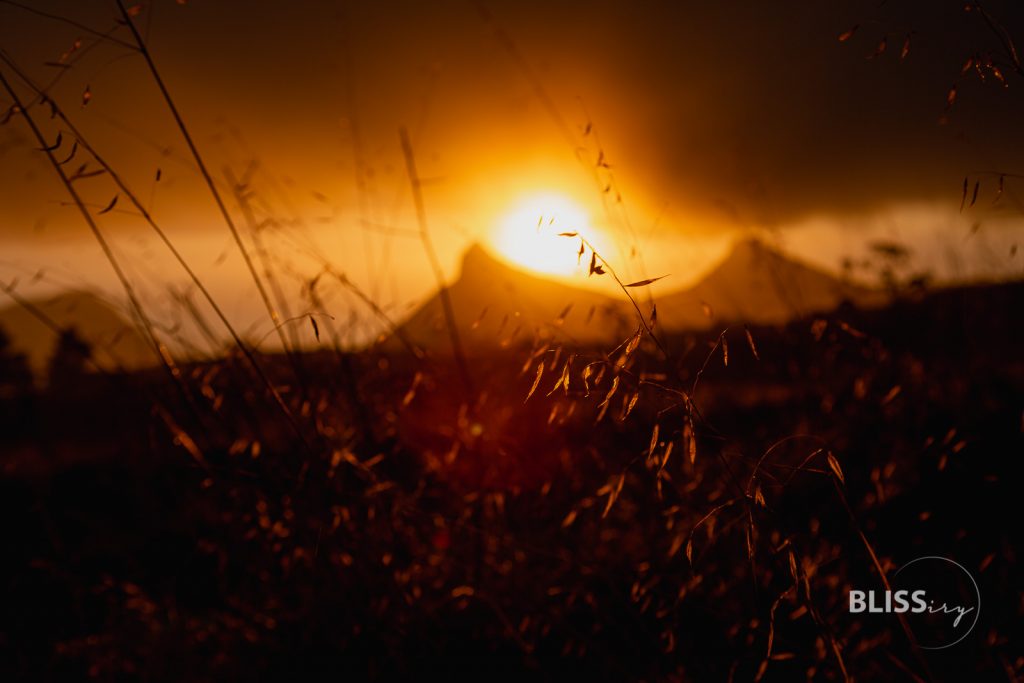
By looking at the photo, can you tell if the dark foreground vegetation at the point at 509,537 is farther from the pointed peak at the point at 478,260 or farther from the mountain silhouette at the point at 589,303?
the pointed peak at the point at 478,260

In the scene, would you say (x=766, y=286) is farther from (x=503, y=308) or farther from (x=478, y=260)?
(x=503, y=308)

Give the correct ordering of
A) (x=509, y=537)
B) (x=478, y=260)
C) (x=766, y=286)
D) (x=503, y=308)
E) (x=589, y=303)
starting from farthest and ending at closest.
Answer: (x=766, y=286) < (x=478, y=260) < (x=509, y=537) < (x=589, y=303) < (x=503, y=308)

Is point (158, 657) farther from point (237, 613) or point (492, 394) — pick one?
point (492, 394)

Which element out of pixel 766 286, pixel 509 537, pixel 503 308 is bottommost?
pixel 509 537

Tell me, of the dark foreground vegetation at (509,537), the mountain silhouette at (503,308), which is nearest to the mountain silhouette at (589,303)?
the mountain silhouette at (503,308)

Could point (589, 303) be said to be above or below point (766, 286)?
below

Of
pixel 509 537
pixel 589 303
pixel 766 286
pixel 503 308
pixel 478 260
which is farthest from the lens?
pixel 766 286

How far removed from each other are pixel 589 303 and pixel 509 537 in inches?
34.4

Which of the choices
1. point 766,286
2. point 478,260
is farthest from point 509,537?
point 766,286

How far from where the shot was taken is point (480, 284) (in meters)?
2.24

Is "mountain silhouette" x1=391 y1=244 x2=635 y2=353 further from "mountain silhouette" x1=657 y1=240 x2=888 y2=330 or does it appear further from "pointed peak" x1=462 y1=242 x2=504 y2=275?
"mountain silhouette" x1=657 y1=240 x2=888 y2=330

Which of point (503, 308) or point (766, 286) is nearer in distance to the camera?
point (503, 308)

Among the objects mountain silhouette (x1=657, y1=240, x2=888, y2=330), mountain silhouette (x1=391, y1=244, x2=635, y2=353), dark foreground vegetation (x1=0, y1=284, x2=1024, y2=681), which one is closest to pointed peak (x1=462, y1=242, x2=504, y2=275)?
mountain silhouette (x1=391, y1=244, x2=635, y2=353)

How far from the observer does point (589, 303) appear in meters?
1.74
